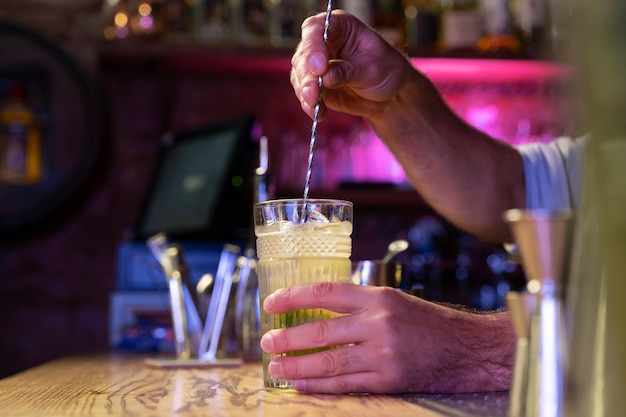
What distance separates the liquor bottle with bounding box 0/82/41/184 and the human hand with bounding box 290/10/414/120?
211 centimetres

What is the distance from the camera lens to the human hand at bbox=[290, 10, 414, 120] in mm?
1146

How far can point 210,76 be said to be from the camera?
3525 mm

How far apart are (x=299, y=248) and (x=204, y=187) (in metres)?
1.93

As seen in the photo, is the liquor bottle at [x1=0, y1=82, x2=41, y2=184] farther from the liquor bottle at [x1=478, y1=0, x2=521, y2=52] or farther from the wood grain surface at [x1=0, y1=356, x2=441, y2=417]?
the wood grain surface at [x1=0, y1=356, x2=441, y2=417]

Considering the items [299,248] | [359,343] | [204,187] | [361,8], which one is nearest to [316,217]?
[299,248]

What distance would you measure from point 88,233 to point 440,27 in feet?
5.17

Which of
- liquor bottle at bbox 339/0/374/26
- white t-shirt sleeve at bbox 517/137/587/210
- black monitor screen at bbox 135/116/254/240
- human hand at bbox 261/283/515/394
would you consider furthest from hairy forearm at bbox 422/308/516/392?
liquor bottle at bbox 339/0/374/26

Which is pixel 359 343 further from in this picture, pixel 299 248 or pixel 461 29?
pixel 461 29

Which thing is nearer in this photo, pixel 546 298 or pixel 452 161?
pixel 546 298

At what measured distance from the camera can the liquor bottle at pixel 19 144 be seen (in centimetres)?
346

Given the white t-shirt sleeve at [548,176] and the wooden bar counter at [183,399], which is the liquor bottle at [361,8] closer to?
the white t-shirt sleeve at [548,176]

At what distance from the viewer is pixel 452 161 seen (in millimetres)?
1972

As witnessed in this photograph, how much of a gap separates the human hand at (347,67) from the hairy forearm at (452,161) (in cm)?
12

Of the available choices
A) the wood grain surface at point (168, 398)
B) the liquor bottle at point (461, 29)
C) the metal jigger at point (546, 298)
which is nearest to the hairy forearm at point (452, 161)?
the wood grain surface at point (168, 398)
